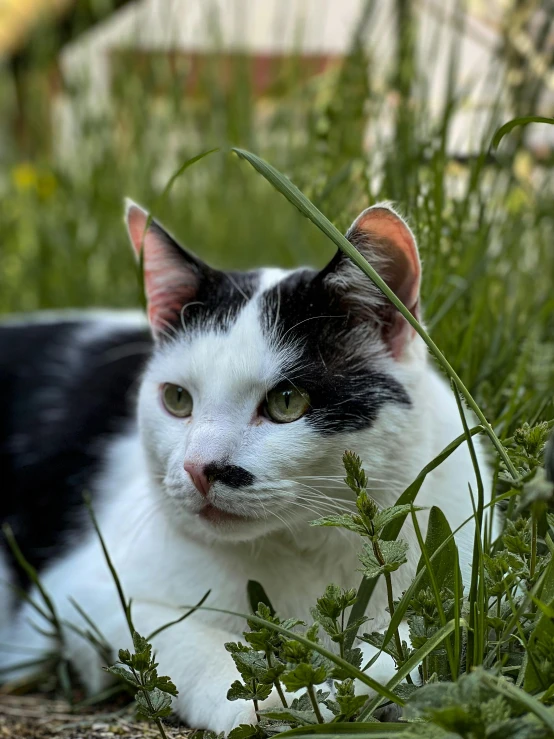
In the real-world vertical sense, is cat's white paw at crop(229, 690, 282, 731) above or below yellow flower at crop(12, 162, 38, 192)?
below

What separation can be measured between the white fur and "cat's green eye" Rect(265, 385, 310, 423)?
0.07ft

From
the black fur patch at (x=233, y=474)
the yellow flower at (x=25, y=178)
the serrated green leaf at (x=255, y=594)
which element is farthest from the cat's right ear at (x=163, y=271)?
the yellow flower at (x=25, y=178)

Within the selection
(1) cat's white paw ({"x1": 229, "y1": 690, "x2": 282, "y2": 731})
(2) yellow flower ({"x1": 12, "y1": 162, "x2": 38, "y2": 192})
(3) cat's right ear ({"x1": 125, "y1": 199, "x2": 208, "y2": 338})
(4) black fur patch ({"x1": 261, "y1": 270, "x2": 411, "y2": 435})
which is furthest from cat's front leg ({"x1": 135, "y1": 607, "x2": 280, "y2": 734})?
(2) yellow flower ({"x1": 12, "y1": 162, "x2": 38, "y2": 192})

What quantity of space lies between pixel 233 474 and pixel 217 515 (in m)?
0.09

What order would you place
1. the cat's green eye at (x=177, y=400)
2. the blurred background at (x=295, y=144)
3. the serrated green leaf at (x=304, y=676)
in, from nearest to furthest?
the serrated green leaf at (x=304, y=676)
the cat's green eye at (x=177, y=400)
the blurred background at (x=295, y=144)

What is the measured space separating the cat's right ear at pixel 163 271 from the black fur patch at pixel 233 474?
406 millimetres

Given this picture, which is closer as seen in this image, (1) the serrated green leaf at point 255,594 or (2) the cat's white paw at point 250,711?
(2) the cat's white paw at point 250,711

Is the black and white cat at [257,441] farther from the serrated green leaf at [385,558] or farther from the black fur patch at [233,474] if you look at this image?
the serrated green leaf at [385,558]

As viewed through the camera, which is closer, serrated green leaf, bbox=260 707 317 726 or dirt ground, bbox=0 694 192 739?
serrated green leaf, bbox=260 707 317 726

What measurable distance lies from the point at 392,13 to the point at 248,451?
199cm

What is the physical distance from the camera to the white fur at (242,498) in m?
1.09

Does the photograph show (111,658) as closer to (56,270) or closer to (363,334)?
(363,334)

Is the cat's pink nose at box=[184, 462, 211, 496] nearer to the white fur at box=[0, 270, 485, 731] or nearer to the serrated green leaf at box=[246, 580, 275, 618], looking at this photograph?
the white fur at box=[0, 270, 485, 731]

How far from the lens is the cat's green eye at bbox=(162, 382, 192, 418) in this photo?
1291 mm
